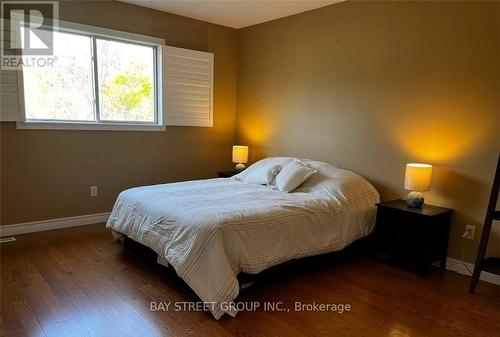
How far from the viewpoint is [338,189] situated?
124 inches

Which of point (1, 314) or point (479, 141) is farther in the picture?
point (479, 141)

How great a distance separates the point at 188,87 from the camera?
4.48 m

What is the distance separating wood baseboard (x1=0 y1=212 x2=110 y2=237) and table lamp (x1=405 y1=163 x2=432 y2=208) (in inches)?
129

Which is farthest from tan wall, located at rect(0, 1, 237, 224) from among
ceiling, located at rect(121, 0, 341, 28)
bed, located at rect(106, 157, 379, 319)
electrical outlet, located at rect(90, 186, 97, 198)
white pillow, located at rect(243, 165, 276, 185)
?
white pillow, located at rect(243, 165, 276, 185)

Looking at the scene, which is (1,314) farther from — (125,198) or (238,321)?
(238,321)

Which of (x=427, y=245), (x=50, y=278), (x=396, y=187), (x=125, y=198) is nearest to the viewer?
(x=50, y=278)

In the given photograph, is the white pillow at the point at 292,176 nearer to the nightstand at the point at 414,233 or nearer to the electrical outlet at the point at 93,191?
the nightstand at the point at 414,233

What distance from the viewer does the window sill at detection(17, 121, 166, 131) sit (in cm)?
344

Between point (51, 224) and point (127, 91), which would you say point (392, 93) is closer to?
point (127, 91)

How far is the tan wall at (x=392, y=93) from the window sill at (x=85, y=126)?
1495mm

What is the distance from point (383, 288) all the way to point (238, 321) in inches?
47.2

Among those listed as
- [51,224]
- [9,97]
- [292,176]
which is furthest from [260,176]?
[9,97]

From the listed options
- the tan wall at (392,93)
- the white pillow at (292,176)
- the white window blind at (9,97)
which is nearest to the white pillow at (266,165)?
the white pillow at (292,176)

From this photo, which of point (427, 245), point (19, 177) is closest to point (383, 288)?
point (427, 245)
